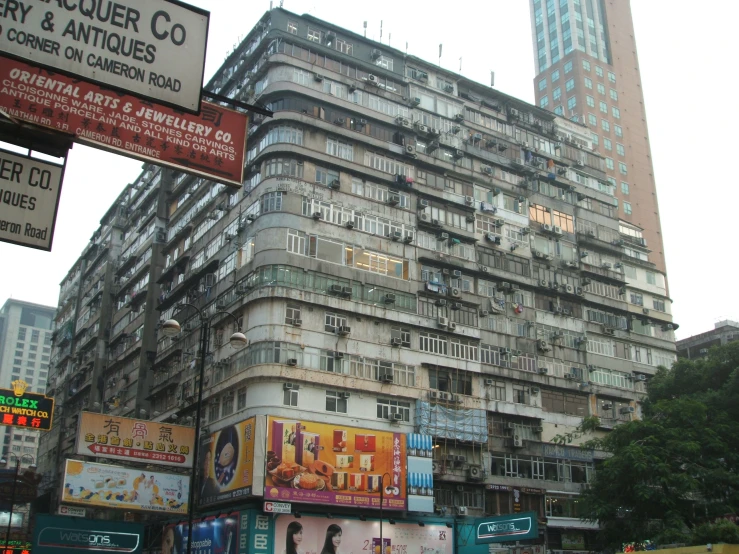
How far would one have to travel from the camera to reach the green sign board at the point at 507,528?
116ft

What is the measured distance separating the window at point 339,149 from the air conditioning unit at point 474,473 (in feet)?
63.6

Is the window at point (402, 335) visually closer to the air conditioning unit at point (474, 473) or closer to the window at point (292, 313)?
the window at point (292, 313)

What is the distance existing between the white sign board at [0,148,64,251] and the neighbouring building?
77.8m

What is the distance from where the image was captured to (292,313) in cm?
4009


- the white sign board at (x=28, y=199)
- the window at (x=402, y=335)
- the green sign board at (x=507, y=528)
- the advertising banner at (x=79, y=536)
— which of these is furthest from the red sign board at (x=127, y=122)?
the advertising banner at (x=79, y=536)

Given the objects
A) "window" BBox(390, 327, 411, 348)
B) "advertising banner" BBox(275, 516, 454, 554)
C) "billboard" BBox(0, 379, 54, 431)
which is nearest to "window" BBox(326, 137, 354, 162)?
"window" BBox(390, 327, 411, 348)

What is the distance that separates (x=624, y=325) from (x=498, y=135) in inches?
654

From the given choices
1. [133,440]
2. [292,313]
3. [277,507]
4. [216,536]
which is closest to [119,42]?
[277,507]

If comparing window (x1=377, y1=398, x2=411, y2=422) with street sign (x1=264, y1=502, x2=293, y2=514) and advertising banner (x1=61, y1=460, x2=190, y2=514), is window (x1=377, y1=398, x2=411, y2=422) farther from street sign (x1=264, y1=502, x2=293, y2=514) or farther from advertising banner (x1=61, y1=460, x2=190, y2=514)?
advertising banner (x1=61, y1=460, x2=190, y2=514)

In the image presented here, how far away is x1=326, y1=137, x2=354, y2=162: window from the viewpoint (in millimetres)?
45156

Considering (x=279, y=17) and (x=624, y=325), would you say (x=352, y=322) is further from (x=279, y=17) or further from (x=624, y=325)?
(x=624, y=325)

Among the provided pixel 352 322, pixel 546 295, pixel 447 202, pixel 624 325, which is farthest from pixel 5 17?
pixel 624 325

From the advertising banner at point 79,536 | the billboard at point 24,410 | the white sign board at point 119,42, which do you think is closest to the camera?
the white sign board at point 119,42

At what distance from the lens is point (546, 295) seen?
51.9 meters
